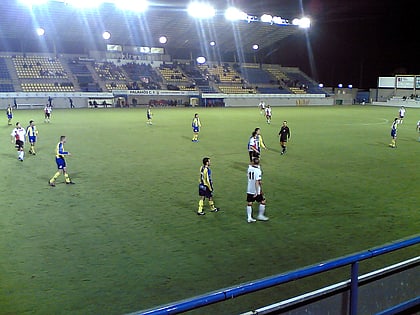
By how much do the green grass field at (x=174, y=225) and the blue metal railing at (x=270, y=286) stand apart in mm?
2457

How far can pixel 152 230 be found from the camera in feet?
31.2

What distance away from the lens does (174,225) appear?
987cm

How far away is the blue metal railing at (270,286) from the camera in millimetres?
3041

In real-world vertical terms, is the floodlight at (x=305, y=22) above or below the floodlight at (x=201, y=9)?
above

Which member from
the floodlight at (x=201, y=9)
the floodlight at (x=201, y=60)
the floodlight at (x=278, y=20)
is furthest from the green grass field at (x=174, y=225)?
the floodlight at (x=201, y=60)

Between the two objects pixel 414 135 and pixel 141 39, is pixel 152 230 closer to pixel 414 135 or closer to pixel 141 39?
pixel 414 135

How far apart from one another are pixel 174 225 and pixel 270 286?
661cm

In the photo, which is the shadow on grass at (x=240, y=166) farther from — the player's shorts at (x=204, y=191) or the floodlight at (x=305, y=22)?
the floodlight at (x=305, y=22)

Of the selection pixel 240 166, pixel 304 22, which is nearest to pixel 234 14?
pixel 304 22

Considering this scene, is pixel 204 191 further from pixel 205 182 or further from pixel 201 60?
pixel 201 60

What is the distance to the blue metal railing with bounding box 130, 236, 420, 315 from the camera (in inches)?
120

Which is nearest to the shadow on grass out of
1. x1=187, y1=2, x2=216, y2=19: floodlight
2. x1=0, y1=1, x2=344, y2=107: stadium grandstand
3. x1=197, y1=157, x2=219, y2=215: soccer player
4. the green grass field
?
the green grass field

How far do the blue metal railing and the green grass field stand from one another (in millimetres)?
2457

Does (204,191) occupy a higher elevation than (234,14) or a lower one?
lower
